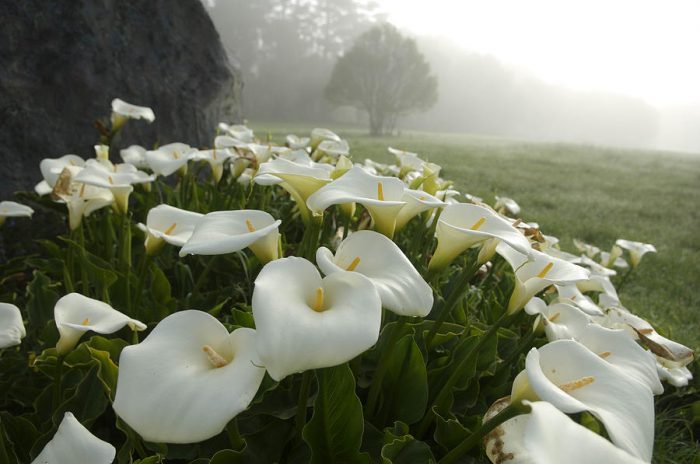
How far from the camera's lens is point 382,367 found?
1113mm

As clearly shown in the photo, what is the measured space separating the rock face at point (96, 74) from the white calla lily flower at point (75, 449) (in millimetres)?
2402

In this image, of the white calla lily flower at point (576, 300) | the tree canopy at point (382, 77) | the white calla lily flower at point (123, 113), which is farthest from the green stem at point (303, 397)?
the tree canopy at point (382, 77)

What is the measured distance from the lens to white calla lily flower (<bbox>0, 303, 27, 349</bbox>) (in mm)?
948

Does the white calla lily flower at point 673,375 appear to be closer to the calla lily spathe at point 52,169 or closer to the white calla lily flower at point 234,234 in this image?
the white calla lily flower at point 234,234

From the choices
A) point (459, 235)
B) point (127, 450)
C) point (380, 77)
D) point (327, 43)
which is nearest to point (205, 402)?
point (127, 450)

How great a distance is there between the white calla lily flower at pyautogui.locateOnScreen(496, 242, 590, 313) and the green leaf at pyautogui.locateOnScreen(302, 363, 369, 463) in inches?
17.2

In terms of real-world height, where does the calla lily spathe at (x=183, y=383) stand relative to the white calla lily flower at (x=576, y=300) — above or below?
above

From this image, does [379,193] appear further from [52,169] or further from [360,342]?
[52,169]

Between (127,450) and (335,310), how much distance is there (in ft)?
2.15

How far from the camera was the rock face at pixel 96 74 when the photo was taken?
9.03 feet

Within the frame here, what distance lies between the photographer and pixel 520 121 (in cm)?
6419

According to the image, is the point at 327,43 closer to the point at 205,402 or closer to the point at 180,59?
the point at 180,59

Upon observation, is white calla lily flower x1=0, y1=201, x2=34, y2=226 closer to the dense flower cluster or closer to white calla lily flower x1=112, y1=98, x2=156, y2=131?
the dense flower cluster

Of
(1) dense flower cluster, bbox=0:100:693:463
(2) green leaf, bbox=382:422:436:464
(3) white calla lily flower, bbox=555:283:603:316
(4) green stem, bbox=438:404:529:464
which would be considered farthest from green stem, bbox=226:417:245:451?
(3) white calla lily flower, bbox=555:283:603:316
